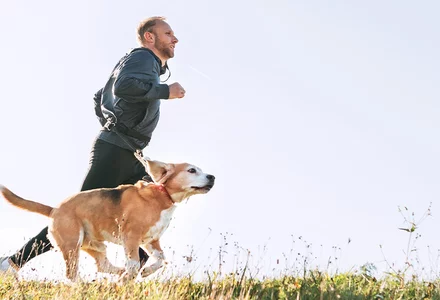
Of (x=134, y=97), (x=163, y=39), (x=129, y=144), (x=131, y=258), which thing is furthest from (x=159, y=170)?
(x=163, y=39)

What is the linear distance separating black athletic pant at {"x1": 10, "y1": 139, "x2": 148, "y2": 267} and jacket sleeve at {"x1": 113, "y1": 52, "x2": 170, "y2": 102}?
0.74 meters

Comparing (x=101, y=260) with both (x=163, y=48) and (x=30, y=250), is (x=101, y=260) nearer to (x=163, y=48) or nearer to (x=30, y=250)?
(x=30, y=250)

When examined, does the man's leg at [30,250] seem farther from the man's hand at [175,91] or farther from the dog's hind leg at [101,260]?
the man's hand at [175,91]

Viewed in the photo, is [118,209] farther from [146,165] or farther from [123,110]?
[123,110]

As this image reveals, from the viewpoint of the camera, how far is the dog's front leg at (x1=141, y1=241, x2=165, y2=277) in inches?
307

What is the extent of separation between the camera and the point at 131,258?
7680 millimetres

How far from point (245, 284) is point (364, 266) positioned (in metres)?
1.90

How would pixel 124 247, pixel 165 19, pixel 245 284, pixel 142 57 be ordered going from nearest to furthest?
1. pixel 245 284
2. pixel 124 247
3. pixel 142 57
4. pixel 165 19

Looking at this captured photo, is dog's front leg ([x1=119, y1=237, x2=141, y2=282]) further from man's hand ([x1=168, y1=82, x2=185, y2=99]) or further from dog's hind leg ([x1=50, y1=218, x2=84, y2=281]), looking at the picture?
man's hand ([x1=168, y1=82, x2=185, y2=99])

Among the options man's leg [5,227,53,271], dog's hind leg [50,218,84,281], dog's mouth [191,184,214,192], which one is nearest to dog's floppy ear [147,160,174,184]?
dog's mouth [191,184,214,192]

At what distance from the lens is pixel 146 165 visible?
825 centimetres

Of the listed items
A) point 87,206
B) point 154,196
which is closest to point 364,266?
point 154,196

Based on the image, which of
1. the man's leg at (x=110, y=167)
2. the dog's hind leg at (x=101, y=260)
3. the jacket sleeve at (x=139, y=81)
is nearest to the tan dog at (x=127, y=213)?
the dog's hind leg at (x=101, y=260)

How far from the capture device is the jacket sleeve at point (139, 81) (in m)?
7.99
